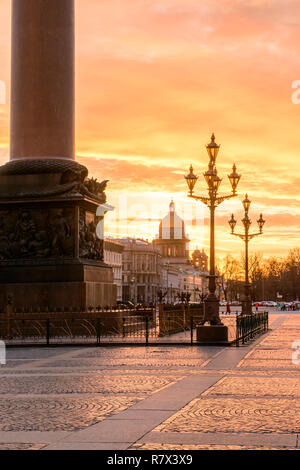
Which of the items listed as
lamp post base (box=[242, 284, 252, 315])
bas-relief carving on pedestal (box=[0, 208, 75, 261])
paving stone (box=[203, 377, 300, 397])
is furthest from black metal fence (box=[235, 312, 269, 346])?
paving stone (box=[203, 377, 300, 397])

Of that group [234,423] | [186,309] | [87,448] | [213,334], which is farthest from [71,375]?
[186,309]

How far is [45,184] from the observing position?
33.3 m

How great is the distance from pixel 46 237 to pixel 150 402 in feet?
64.0

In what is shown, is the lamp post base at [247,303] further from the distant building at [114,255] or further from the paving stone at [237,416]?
the distant building at [114,255]

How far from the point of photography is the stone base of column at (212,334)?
30219 millimetres

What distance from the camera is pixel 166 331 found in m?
35.5

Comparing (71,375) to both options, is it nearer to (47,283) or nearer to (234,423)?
(234,423)

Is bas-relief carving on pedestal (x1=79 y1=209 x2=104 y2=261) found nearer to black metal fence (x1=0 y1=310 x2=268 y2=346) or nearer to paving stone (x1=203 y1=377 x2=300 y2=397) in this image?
black metal fence (x1=0 y1=310 x2=268 y2=346)

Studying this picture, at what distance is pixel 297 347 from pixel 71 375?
484 inches

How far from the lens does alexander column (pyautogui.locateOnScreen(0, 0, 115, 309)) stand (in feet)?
107

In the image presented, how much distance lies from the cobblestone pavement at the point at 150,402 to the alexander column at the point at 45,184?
841 centimetres

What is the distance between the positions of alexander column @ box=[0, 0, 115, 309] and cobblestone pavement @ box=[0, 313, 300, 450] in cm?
841

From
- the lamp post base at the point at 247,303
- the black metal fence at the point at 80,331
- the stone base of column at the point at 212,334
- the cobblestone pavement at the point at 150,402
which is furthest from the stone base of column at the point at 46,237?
the lamp post base at the point at 247,303

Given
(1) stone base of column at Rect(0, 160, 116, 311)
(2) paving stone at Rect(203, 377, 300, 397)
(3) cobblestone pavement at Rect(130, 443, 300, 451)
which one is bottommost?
(3) cobblestone pavement at Rect(130, 443, 300, 451)
